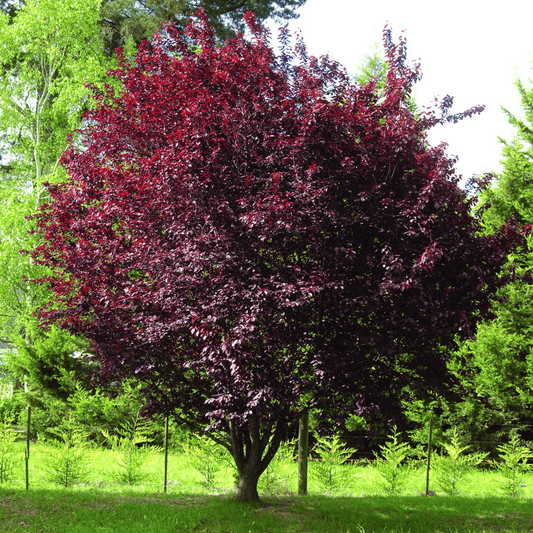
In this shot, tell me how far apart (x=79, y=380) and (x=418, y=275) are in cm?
991

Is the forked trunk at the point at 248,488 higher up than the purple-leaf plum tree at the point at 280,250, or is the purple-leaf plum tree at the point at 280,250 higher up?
the purple-leaf plum tree at the point at 280,250

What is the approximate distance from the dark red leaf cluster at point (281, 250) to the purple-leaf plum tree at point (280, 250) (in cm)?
2

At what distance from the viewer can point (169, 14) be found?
19.4m

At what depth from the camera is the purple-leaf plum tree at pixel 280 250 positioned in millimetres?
5969

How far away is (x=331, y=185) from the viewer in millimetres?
6199

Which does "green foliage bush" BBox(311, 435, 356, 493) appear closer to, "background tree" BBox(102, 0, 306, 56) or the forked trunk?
the forked trunk

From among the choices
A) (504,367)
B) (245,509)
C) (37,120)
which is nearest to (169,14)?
(37,120)

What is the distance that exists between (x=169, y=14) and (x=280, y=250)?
16.2 meters

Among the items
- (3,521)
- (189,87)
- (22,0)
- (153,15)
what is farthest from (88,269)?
(22,0)

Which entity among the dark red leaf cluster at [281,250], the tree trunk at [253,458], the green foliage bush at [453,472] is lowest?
the green foliage bush at [453,472]

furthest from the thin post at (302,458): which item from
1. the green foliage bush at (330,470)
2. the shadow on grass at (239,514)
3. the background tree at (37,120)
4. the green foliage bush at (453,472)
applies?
the background tree at (37,120)

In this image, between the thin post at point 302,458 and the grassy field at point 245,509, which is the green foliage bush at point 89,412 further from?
the thin post at point 302,458

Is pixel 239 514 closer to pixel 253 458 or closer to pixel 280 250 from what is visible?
pixel 253 458

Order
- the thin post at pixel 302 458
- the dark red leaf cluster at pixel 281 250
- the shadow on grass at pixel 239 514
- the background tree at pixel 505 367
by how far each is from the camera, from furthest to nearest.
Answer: the background tree at pixel 505 367 → the thin post at pixel 302 458 → the shadow on grass at pixel 239 514 → the dark red leaf cluster at pixel 281 250
